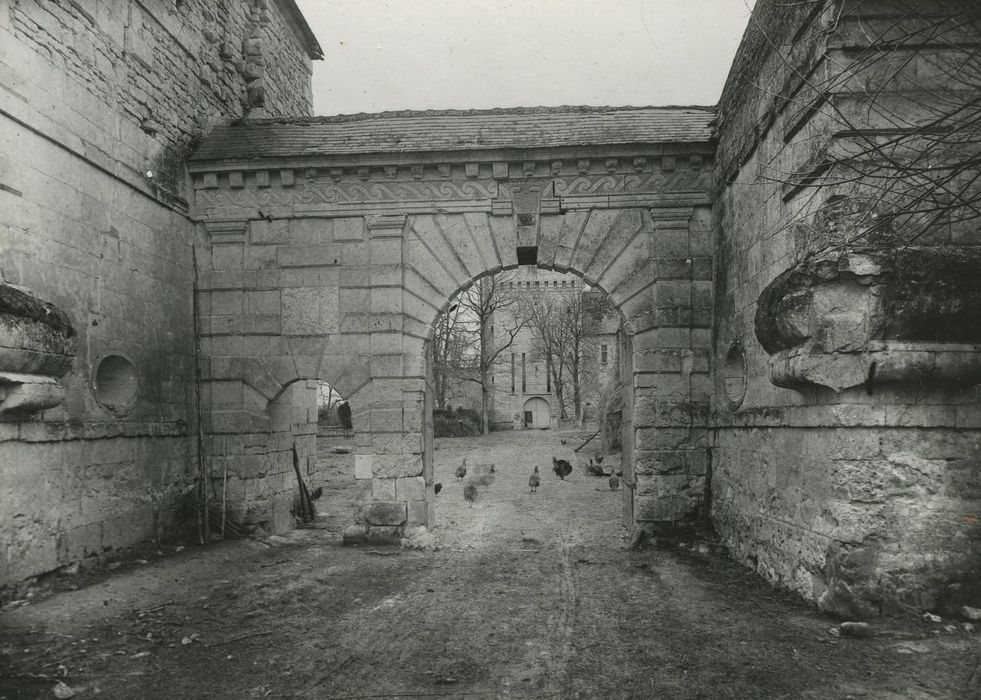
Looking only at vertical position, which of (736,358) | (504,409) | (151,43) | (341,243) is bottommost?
(504,409)

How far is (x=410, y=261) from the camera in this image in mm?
8531

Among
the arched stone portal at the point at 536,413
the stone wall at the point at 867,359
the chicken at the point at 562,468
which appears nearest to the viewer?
the stone wall at the point at 867,359

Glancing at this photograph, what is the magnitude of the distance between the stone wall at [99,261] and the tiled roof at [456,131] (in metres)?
0.80

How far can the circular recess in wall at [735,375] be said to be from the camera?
728cm

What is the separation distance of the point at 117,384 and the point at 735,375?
717 centimetres

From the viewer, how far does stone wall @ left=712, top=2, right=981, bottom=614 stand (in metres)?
4.57

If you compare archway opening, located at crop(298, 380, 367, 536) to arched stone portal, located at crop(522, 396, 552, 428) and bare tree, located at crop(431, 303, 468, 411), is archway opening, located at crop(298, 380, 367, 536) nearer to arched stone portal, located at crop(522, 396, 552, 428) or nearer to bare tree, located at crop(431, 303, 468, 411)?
bare tree, located at crop(431, 303, 468, 411)

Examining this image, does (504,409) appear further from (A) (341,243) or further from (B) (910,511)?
(B) (910,511)

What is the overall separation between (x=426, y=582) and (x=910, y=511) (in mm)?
4382

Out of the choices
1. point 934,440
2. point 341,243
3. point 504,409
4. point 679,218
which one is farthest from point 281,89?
point 504,409

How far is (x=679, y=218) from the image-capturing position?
8.29 metres

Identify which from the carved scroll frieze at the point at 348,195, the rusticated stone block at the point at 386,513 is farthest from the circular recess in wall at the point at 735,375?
the rusticated stone block at the point at 386,513

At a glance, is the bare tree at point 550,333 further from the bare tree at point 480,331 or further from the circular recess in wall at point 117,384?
the circular recess in wall at point 117,384

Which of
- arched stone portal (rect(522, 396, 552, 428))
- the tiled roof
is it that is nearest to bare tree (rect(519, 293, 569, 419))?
arched stone portal (rect(522, 396, 552, 428))
